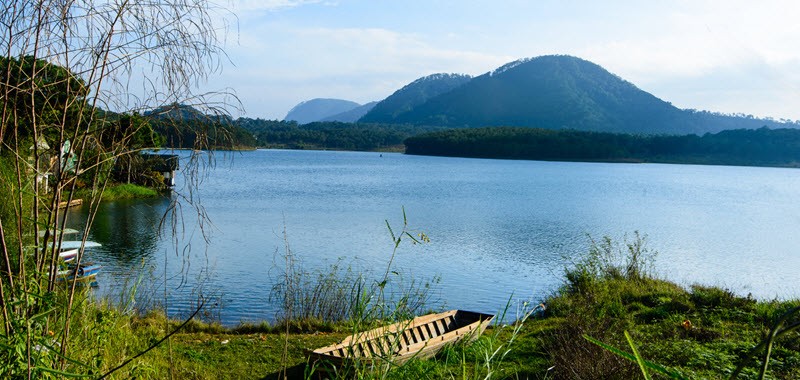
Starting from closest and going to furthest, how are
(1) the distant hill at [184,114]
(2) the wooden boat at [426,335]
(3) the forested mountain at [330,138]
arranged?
(1) the distant hill at [184,114], (2) the wooden boat at [426,335], (3) the forested mountain at [330,138]

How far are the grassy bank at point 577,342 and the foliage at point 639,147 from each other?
98.0 m

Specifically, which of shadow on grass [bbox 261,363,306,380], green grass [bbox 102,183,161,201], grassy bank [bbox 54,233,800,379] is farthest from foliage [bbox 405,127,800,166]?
shadow on grass [bbox 261,363,306,380]

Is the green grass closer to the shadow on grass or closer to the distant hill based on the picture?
the shadow on grass

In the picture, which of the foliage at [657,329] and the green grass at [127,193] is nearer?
the foliage at [657,329]

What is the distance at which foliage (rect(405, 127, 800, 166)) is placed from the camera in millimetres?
108188

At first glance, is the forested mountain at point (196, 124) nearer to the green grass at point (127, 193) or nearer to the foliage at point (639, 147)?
the green grass at point (127, 193)

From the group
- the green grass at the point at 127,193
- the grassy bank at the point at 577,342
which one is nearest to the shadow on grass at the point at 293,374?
the grassy bank at the point at 577,342

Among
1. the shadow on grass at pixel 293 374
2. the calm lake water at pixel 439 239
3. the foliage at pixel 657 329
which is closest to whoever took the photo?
the foliage at pixel 657 329

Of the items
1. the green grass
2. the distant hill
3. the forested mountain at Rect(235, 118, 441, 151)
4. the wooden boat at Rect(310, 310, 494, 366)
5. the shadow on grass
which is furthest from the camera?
the forested mountain at Rect(235, 118, 441, 151)

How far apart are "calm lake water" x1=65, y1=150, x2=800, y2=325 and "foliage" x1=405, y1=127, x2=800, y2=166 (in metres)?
60.6

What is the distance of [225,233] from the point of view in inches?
929

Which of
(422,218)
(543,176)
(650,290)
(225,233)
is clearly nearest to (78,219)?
(225,233)

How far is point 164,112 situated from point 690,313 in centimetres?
998

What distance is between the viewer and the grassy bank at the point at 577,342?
6297 mm
